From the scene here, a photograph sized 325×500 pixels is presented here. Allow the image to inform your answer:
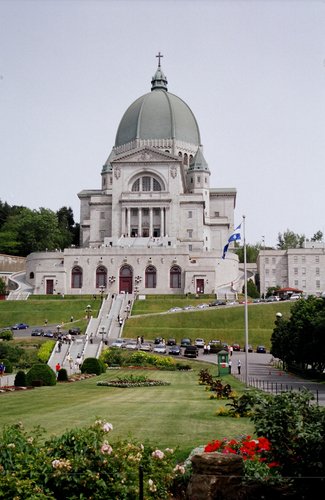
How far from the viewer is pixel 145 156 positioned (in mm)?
114812

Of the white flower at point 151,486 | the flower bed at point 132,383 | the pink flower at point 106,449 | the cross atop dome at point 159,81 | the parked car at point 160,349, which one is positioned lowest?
the flower bed at point 132,383

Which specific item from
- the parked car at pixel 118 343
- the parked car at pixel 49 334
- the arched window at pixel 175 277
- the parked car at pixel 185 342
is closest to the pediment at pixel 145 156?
the arched window at pixel 175 277

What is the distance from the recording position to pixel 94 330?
74188 mm

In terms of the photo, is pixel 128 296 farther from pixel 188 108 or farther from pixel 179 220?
pixel 188 108

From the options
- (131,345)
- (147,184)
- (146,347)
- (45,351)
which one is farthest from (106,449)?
(147,184)

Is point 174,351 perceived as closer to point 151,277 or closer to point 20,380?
point 20,380

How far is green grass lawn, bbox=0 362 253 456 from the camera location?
16783 mm

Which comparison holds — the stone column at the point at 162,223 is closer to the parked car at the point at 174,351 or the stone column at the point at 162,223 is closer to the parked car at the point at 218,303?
the parked car at the point at 218,303

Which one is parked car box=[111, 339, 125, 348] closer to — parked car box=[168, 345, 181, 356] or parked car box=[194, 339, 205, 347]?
parked car box=[168, 345, 181, 356]

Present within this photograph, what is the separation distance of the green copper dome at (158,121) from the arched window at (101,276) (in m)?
34.2

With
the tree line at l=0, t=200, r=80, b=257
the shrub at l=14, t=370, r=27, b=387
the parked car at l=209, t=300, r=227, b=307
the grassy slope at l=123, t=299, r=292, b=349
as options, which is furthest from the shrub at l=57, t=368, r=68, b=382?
the tree line at l=0, t=200, r=80, b=257

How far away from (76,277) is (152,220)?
60.5 feet

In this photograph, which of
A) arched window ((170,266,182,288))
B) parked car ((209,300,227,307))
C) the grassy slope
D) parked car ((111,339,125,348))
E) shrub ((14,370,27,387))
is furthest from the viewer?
arched window ((170,266,182,288))

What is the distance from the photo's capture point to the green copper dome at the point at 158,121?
126188 mm
